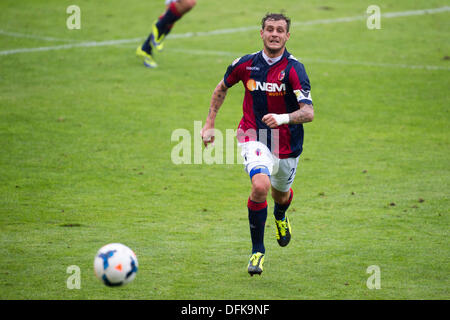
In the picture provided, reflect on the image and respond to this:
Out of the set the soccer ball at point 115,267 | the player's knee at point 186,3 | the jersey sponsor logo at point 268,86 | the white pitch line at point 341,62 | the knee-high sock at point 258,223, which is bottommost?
the soccer ball at point 115,267

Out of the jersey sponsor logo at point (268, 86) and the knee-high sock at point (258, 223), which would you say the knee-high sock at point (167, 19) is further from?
the knee-high sock at point (258, 223)

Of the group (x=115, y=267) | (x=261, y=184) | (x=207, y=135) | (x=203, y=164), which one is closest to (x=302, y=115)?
(x=261, y=184)

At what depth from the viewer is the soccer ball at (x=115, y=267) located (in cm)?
569

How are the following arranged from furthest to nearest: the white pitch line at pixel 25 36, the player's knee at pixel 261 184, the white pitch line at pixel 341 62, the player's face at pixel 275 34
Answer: the white pitch line at pixel 25 36 < the white pitch line at pixel 341 62 < the player's face at pixel 275 34 < the player's knee at pixel 261 184

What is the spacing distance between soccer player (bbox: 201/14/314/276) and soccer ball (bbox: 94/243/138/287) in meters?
1.37

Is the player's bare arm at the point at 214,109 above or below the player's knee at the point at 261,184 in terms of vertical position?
above

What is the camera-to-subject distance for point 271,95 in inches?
272

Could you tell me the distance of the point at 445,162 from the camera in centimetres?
1083

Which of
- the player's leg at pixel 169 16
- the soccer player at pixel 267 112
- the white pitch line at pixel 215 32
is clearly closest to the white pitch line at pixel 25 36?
the white pitch line at pixel 215 32

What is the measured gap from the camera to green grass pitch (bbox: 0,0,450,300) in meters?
6.77

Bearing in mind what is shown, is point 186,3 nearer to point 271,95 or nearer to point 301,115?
point 271,95

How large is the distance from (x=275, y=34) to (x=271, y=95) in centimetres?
66
